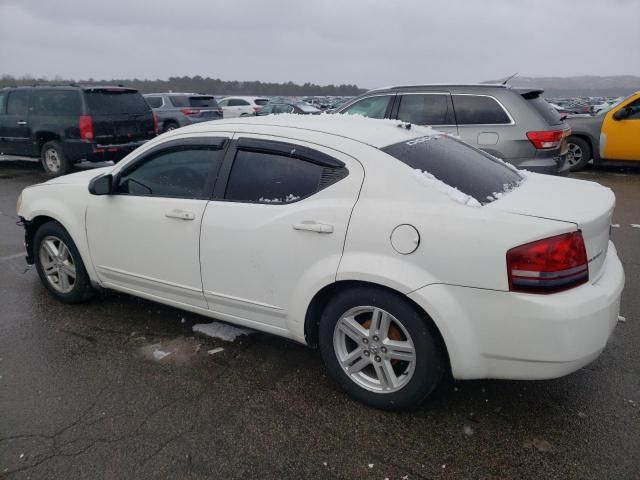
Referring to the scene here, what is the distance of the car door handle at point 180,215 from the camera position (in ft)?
10.6

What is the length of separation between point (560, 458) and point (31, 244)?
4.35 meters

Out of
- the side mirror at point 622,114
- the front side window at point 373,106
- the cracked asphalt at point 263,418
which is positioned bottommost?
the cracked asphalt at point 263,418

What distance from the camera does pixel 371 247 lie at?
8.54 ft

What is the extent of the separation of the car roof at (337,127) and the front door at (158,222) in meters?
0.15

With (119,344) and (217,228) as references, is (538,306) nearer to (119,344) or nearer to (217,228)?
(217,228)

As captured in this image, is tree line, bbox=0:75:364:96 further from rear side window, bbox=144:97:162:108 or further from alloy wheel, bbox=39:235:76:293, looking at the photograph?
alloy wheel, bbox=39:235:76:293

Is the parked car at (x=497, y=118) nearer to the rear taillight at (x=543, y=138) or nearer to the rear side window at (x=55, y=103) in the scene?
the rear taillight at (x=543, y=138)

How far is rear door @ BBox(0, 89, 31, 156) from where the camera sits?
1100 cm

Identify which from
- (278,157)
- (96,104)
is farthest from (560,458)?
(96,104)

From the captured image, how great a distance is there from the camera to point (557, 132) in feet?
22.2

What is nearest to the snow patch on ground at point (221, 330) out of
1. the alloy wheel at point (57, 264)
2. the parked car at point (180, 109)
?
the alloy wheel at point (57, 264)

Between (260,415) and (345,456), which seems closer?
(345,456)

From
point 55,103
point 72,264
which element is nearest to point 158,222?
point 72,264

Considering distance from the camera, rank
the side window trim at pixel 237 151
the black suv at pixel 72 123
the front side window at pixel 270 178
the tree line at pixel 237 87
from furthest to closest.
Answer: the tree line at pixel 237 87
the black suv at pixel 72 123
the side window trim at pixel 237 151
the front side window at pixel 270 178
